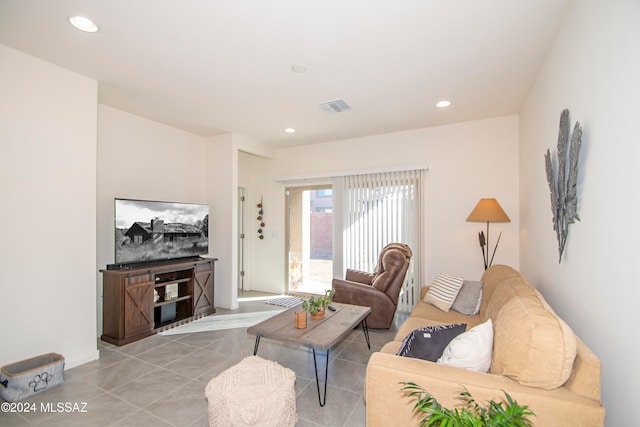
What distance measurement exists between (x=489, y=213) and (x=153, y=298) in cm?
408

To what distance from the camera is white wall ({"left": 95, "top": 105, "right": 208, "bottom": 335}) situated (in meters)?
3.54

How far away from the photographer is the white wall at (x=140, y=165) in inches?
139

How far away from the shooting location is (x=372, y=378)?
152 cm

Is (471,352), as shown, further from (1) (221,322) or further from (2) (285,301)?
(2) (285,301)

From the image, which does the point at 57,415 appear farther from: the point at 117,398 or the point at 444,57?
the point at 444,57

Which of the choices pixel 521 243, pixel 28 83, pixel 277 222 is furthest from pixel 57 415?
pixel 521 243

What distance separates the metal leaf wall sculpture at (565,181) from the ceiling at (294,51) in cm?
87

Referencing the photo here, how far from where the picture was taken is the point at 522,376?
132 cm

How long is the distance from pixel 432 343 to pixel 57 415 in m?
2.58

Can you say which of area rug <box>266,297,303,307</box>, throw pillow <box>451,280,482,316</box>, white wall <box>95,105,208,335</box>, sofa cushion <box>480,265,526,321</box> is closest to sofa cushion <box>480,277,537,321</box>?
sofa cushion <box>480,265,526,321</box>

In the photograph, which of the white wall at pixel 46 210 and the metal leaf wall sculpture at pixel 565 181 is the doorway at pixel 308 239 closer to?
the white wall at pixel 46 210

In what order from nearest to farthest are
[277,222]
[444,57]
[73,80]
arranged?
[444,57]
[73,80]
[277,222]

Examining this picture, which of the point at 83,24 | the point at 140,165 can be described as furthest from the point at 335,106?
the point at 140,165

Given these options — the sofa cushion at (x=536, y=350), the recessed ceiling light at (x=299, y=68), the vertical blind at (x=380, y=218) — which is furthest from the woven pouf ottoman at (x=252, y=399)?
the vertical blind at (x=380, y=218)
